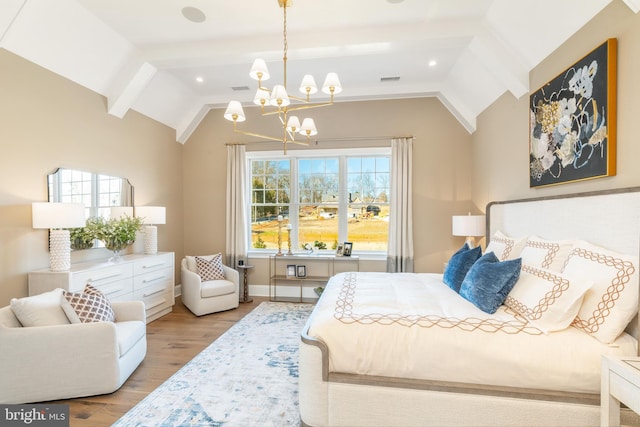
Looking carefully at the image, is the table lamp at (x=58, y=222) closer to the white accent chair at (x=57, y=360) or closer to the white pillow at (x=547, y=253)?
the white accent chair at (x=57, y=360)

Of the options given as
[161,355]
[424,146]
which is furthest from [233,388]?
[424,146]

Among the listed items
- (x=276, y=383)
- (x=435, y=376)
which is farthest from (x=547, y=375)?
(x=276, y=383)

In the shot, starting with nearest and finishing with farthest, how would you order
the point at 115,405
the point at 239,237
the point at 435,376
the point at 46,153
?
the point at 435,376, the point at 115,405, the point at 46,153, the point at 239,237

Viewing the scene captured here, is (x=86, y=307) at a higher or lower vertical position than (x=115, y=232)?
lower

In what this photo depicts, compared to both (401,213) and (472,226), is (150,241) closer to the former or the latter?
(401,213)

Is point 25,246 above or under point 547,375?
above

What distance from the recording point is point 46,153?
319cm

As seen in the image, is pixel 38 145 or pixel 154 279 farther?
pixel 154 279

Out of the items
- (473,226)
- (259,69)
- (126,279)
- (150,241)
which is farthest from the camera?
(150,241)

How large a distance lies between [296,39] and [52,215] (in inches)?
115

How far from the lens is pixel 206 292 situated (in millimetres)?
4168

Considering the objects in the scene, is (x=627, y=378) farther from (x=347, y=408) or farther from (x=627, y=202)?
(x=347, y=408)

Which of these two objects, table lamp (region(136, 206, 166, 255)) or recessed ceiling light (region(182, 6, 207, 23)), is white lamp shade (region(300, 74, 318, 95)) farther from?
table lamp (region(136, 206, 166, 255))

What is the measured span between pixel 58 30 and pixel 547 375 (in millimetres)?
4678
